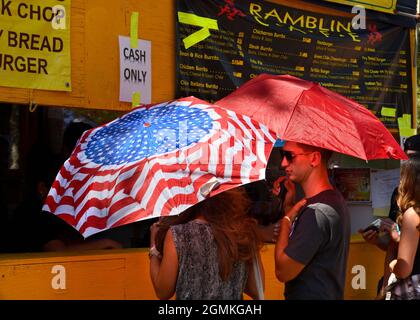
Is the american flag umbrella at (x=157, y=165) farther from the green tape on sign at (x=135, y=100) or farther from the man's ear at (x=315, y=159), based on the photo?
the green tape on sign at (x=135, y=100)

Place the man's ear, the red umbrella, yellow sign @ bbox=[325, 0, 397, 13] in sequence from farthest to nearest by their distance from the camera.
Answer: yellow sign @ bbox=[325, 0, 397, 13] → the man's ear → the red umbrella

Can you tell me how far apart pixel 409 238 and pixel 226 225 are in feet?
4.82

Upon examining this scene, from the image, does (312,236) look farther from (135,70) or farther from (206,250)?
(135,70)

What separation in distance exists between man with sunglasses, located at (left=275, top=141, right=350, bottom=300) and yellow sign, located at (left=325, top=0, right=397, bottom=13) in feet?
11.3

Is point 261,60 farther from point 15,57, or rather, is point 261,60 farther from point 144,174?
point 144,174

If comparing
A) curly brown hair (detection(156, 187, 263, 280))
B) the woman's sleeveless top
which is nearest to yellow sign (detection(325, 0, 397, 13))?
curly brown hair (detection(156, 187, 263, 280))

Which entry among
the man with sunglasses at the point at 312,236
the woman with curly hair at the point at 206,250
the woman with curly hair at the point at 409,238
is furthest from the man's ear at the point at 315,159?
the woman with curly hair at the point at 409,238

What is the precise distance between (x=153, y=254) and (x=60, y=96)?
190 centimetres

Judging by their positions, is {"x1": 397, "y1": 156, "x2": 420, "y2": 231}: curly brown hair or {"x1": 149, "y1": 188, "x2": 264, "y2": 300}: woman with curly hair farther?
{"x1": 397, "y1": 156, "x2": 420, "y2": 231}: curly brown hair

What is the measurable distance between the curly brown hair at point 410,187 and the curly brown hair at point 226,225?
4.52 ft

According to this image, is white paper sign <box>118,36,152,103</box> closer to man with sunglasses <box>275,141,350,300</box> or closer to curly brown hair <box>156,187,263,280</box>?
man with sunglasses <box>275,141,350,300</box>

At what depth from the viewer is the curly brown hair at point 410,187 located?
4230mm

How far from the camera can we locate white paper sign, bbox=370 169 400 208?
7.33m

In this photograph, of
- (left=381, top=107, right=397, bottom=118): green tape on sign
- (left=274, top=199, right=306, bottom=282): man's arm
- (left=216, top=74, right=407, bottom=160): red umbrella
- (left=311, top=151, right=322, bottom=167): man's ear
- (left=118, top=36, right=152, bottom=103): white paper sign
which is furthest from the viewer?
(left=381, top=107, right=397, bottom=118): green tape on sign
